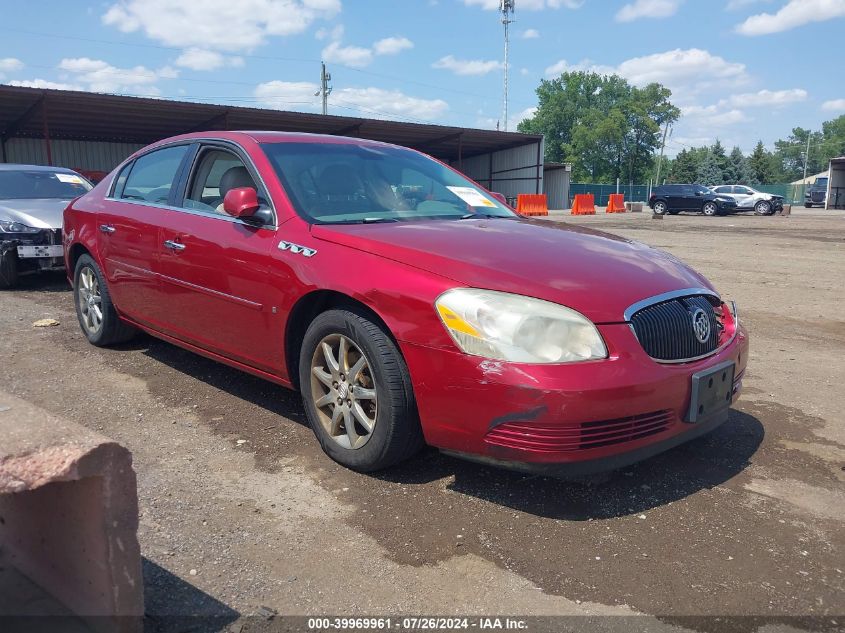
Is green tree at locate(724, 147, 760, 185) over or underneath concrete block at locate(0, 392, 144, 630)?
over

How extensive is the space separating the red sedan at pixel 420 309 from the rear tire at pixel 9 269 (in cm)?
428

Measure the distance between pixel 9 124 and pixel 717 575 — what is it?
32731mm

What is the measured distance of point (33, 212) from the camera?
8.06m

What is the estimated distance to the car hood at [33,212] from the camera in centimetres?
792

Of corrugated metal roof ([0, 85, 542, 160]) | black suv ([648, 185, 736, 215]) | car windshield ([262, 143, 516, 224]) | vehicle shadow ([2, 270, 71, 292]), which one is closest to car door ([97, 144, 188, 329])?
car windshield ([262, 143, 516, 224])

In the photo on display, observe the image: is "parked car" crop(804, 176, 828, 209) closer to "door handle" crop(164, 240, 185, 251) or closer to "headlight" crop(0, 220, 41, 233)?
"headlight" crop(0, 220, 41, 233)

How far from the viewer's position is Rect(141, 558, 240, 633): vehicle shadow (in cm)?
216

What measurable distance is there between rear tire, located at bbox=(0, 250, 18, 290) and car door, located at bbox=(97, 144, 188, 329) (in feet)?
11.6

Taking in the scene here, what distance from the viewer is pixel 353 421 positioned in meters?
3.24

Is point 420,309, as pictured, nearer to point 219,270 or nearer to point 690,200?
point 219,270

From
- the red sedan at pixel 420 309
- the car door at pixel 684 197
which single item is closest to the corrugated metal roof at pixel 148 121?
the car door at pixel 684 197

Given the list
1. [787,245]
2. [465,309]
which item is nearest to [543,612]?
[465,309]

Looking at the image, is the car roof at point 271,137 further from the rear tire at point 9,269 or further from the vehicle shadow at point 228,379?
the rear tire at point 9,269

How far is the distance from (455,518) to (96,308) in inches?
147
